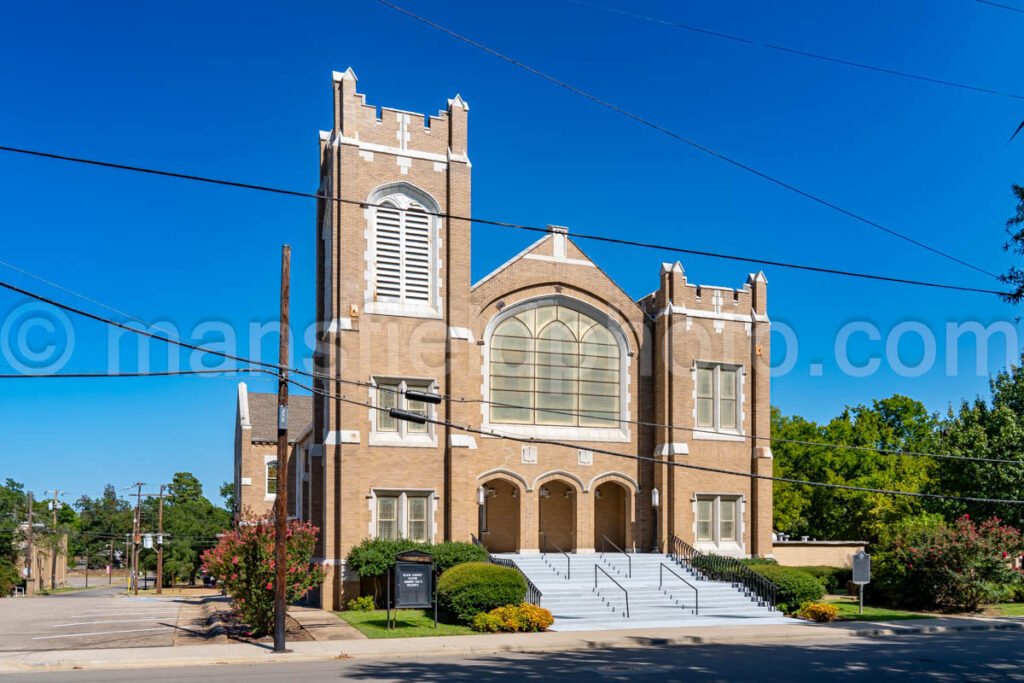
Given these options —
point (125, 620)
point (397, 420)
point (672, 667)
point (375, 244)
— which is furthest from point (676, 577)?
point (125, 620)

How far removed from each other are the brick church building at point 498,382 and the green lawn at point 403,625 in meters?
2.00

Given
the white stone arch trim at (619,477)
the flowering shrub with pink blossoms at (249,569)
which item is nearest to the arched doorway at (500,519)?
the white stone arch trim at (619,477)

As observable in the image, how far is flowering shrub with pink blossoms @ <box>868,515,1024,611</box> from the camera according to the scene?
97.7 ft

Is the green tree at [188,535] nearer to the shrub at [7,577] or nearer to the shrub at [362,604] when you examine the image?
the shrub at [7,577]

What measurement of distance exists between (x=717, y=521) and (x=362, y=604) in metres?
13.3

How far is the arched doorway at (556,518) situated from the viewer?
34031 mm

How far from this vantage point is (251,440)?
159ft

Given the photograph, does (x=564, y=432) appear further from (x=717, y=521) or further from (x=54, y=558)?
(x=54, y=558)

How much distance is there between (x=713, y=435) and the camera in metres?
34.2

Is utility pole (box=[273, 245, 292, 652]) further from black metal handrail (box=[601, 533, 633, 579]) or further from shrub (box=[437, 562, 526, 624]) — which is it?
black metal handrail (box=[601, 533, 633, 579])

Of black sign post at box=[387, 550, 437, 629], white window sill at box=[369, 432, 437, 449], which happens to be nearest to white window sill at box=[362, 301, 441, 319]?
white window sill at box=[369, 432, 437, 449]

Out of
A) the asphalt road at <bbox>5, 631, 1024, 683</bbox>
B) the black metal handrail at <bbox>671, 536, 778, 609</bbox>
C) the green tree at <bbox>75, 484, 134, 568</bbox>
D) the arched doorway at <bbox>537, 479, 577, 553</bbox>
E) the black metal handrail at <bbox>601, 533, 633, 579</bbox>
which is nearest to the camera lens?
the asphalt road at <bbox>5, 631, 1024, 683</bbox>

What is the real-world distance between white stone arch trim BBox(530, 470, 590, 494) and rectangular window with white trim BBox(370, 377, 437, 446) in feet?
13.7

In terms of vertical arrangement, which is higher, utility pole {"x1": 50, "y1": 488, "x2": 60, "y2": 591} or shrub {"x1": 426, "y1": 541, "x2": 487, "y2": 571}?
shrub {"x1": 426, "y1": 541, "x2": 487, "y2": 571}
